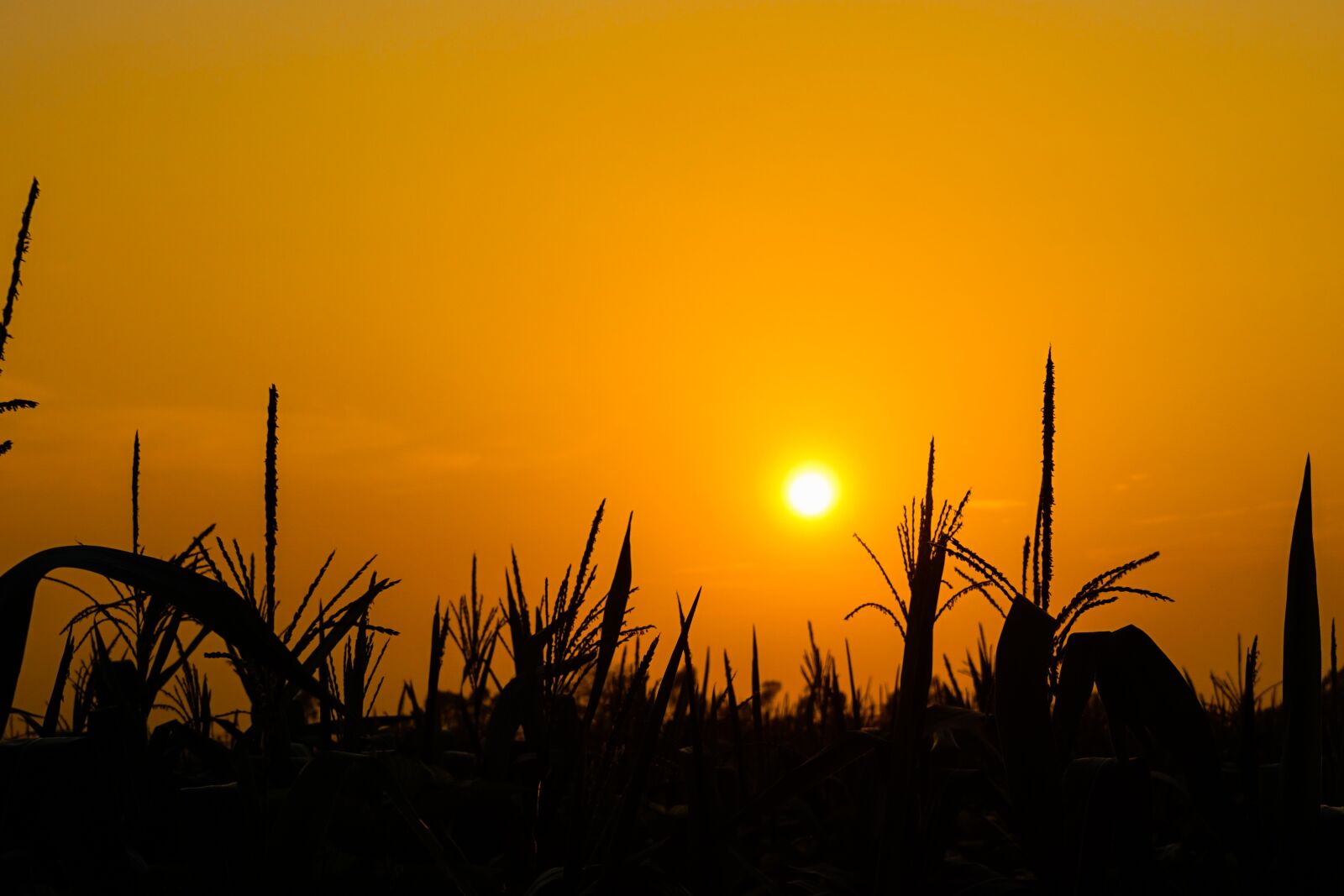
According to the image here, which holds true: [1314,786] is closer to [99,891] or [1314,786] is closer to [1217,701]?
[99,891]

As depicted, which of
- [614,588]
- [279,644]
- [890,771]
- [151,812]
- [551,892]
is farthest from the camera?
[151,812]

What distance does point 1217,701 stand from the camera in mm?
6176

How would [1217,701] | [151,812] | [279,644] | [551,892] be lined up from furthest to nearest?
[1217,701] < [151,812] < [551,892] < [279,644]

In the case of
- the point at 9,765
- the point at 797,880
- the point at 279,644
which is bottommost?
the point at 797,880

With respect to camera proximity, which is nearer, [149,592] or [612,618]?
[149,592]

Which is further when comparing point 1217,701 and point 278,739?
point 1217,701

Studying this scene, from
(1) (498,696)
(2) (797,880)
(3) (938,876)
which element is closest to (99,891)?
(1) (498,696)

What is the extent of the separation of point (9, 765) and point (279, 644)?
1.59m

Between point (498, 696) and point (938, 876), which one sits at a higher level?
point (498, 696)

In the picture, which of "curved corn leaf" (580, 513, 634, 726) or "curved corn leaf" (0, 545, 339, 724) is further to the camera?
"curved corn leaf" (580, 513, 634, 726)

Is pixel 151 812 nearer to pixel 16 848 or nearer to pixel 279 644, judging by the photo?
pixel 16 848

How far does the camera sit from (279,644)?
6.68 ft

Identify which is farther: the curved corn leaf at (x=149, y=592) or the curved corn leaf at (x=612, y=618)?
the curved corn leaf at (x=612, y=618)

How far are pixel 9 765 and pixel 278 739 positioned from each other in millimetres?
680
